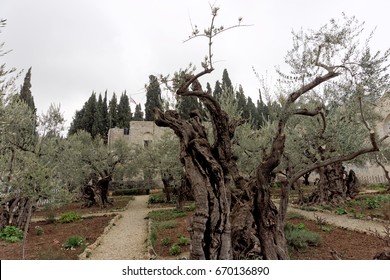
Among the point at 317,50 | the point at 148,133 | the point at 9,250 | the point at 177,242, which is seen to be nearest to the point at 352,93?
the point at 317,50

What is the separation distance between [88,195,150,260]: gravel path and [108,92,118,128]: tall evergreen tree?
118ft

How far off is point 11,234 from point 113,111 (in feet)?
132

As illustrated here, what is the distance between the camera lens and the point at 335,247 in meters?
8.71

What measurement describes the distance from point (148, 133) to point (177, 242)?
112 ft

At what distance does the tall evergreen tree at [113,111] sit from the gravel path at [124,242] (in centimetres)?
3611

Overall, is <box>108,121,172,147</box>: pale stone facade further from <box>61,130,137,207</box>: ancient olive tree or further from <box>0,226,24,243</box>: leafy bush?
<box>0,226,24,243</box>: leafy bush

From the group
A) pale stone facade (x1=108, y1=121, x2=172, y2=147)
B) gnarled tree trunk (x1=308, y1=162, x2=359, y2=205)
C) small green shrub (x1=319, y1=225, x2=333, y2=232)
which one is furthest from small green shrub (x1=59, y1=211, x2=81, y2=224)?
pale stone facade (x1=108, y1=121, x2=172, y2=147)

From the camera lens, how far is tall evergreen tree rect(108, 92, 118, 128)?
50062 mm

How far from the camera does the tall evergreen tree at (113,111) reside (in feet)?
164

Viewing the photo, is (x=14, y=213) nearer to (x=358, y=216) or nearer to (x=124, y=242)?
(x=124, y=242)

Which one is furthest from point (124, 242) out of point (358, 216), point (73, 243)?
point (358, 216)

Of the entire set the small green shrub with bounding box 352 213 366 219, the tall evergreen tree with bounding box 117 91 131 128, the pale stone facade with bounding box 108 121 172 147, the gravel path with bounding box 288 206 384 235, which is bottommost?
the gravel path with bounding box 288 206 384 235

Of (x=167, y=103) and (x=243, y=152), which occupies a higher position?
(x=167, y=103)
